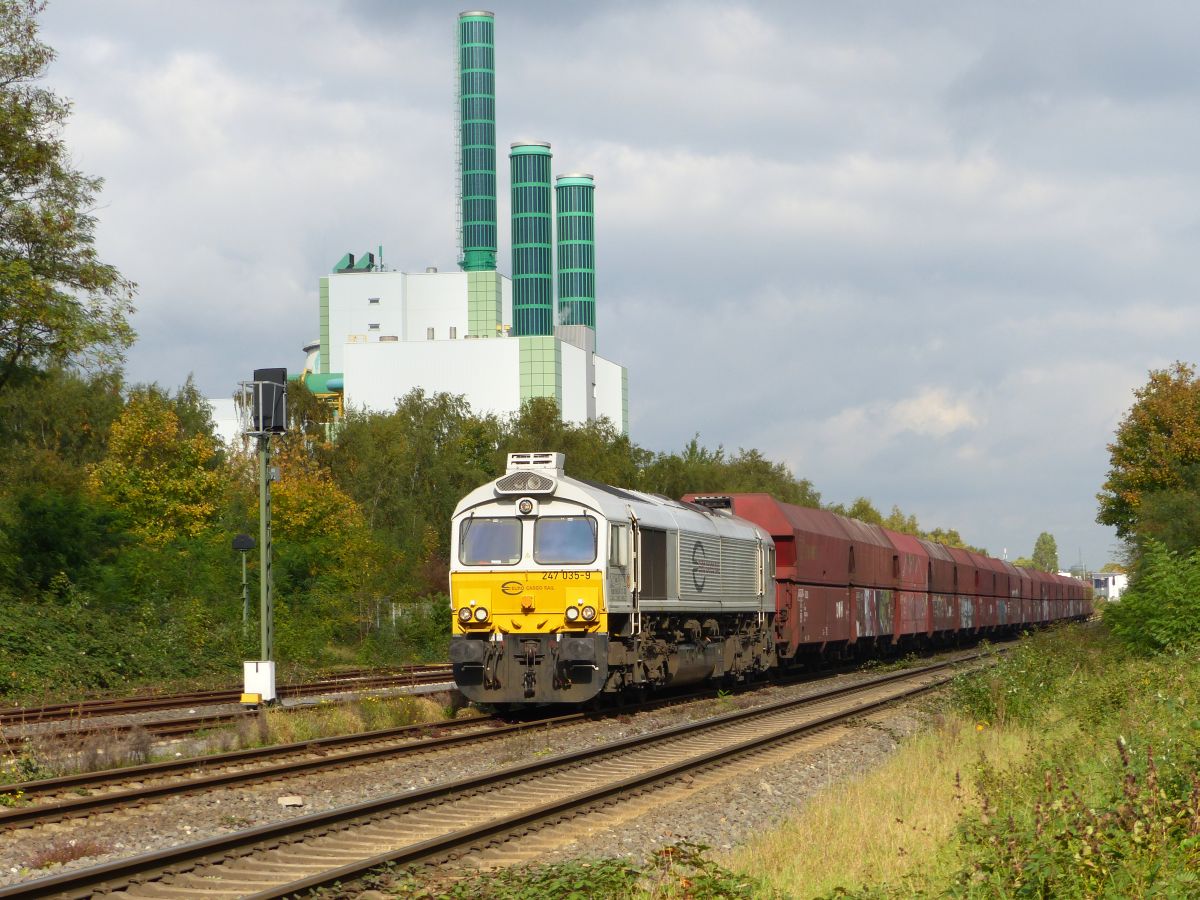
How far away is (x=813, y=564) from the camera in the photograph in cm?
3212

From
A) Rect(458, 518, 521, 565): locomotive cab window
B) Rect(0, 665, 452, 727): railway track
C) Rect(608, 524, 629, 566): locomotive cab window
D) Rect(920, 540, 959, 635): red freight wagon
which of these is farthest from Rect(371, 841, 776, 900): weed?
Rect(920, 540, 959, 635): red freight wagon

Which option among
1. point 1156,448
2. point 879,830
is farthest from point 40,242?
point 1156,448

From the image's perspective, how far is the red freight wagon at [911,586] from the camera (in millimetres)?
41031

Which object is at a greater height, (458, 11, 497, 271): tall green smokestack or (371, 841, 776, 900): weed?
(458, 11, 497, 271): tall green smokestack

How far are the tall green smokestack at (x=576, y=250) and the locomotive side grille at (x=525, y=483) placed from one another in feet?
391

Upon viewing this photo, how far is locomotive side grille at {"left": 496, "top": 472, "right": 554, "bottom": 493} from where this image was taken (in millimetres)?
21578

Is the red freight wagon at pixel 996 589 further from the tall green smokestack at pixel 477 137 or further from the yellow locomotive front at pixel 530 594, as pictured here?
the tall green smokestack at pixel 477 137

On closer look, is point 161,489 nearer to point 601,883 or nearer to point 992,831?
point 601,883

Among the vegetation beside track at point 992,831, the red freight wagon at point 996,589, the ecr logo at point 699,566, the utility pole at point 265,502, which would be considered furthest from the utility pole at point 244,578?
the red freight wagon at point 996,589

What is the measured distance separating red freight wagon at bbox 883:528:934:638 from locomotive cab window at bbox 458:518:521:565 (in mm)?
20897

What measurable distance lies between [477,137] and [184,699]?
110732 mm

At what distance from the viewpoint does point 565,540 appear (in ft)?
69.4

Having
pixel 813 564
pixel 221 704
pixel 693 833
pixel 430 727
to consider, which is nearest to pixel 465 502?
pixel 430 727

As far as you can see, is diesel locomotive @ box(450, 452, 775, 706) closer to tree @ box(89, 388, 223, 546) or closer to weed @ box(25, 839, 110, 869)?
weed @ box(25, 839, 110, 869)
